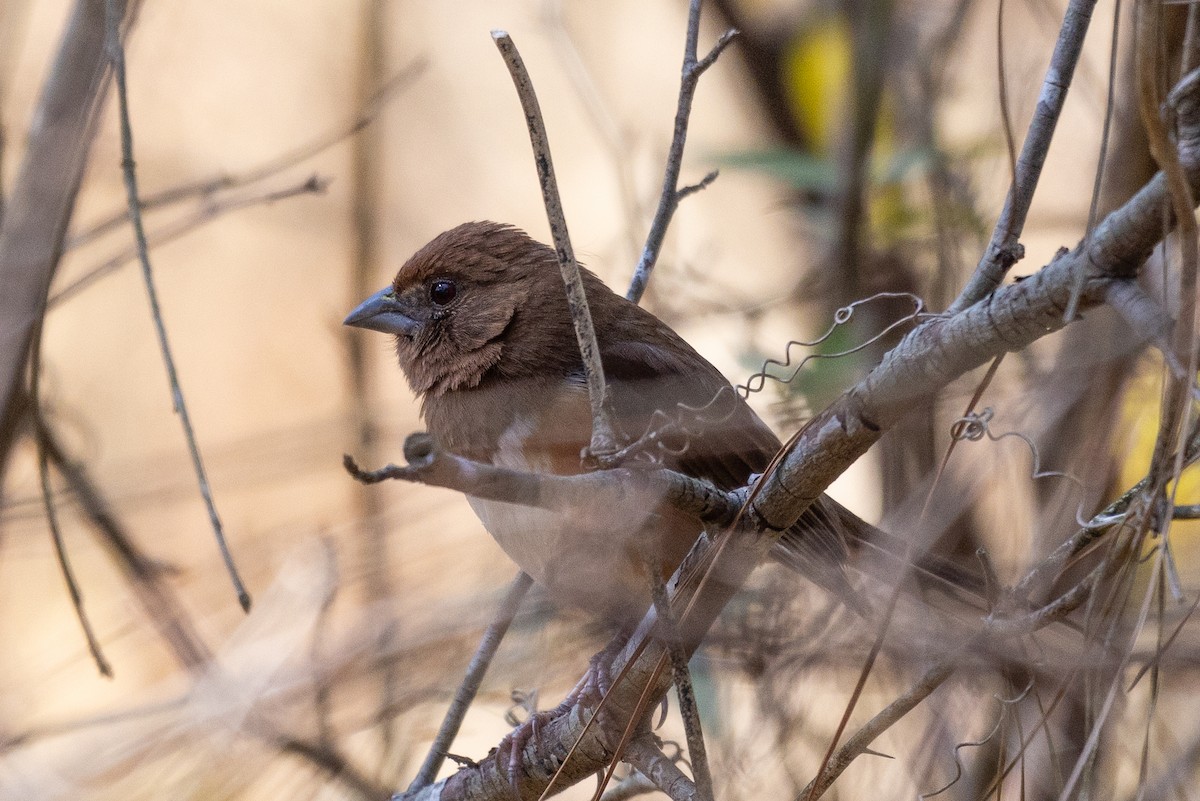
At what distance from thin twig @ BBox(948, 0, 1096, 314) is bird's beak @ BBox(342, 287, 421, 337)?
6.41ft

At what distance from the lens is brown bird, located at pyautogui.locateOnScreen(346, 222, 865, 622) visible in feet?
8.20

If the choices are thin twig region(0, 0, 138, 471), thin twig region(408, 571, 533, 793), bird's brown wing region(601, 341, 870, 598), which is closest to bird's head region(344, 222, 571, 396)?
bird's brown wing region(601, 341, 870, 598)

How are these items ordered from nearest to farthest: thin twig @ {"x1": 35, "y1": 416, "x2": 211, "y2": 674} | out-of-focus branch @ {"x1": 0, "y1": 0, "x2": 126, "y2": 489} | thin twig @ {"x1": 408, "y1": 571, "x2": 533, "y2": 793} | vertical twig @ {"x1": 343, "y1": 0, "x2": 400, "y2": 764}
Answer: thin twig @ {"x1": 35, "y1": 416, "x2": 211, "y2": 674} < thin twig @ {"x1": 408, "y1": 571, "x2": 533, "y2": 793} < out-of-focus branch @ {"x1": 0, "y1": 0, "x2": 126, "y2": 489} < vertical twig @ {"x1": 343, "y1": 0, "x2": 400, "y2": 764}

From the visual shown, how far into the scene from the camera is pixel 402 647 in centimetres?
199

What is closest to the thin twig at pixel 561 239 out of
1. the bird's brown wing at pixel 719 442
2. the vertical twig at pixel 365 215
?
the bird's brown wing at pixel 719 442

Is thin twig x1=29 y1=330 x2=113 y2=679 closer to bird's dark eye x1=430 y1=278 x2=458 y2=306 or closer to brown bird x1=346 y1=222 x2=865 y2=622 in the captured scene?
brown bird x1=346 y1=222 x2=865 y2=622

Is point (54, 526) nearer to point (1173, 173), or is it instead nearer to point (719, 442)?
point (719, 442)

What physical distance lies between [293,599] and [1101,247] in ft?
5.38

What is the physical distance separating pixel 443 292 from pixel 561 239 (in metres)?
1.77

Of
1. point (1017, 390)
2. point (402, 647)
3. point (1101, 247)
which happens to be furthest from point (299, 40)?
point (1101, 247)

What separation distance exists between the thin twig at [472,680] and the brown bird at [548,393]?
10 cm

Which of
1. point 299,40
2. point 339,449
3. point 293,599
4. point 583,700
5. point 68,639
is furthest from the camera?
point 299,40

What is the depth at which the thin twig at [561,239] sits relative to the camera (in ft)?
5.28

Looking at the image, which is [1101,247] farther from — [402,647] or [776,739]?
[776,739]
